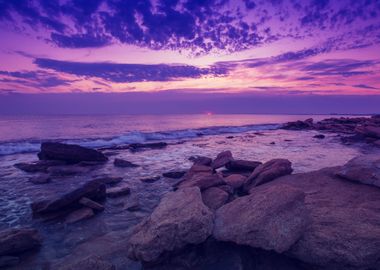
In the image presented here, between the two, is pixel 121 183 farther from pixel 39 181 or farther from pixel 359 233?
pixel 359 233

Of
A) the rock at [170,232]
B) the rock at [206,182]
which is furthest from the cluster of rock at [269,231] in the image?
the rock at [206,182]

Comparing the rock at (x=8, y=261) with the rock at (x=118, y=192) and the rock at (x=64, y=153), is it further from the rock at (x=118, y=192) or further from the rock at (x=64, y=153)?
the rock at (x=64, y=153)

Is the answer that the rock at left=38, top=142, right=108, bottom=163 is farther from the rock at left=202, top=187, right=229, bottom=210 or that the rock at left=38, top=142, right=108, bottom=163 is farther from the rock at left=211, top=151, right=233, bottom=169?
the rock at left=202, top=187, right=229, bottom=210

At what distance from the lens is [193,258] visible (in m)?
5.28

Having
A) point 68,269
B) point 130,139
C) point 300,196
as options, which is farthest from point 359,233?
point 130,139

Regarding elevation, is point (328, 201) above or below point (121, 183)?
above

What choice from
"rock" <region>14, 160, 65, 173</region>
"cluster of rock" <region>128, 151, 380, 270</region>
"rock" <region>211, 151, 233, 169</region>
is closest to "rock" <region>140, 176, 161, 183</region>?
"rock" <region>211, 151, 233, 169</region>

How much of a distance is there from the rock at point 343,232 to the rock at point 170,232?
1666 mm

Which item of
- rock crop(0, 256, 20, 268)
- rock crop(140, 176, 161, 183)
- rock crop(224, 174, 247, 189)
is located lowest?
rock crop(140, 176, 161, 183)

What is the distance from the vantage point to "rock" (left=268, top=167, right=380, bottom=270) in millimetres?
4633

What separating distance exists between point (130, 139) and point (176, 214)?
3032cm

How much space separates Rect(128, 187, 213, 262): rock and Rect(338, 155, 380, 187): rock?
15.0 feet

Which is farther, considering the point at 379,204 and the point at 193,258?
the point at 379,204

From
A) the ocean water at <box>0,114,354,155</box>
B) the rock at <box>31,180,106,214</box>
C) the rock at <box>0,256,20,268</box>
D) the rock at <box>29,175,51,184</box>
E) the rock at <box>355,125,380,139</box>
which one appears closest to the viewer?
the rock at <box>0,256,20,268</box>
